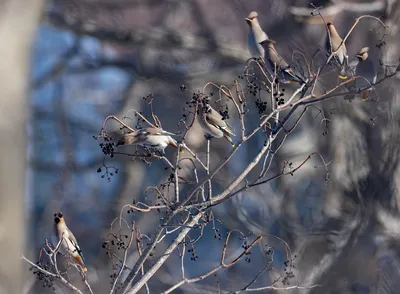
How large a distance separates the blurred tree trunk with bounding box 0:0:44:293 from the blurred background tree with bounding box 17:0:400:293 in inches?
31.6

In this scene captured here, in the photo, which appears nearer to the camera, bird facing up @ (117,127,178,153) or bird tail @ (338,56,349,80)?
bird facing up @ (117,127,178,153)

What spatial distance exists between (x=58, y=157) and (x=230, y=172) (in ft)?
1.64

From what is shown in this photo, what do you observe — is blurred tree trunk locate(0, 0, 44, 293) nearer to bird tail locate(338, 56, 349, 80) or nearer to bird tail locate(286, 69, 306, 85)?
bird tail locate(286, 69, 306, 85)

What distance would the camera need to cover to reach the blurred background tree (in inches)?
61.2

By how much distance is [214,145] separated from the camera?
1.54m

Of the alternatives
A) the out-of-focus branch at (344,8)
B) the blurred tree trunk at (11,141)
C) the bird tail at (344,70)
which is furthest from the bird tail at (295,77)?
the out-of-focus branch at (344,8)

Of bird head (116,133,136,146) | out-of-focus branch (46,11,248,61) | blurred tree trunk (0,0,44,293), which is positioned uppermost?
out-of-focus branch (46,11,248,61)

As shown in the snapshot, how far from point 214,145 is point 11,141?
2.84ft

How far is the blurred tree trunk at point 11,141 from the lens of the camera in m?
0.70

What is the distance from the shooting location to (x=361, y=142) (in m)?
1.58

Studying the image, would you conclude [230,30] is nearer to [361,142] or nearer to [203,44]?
[203,44]

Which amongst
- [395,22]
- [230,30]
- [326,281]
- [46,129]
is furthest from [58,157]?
[395,22]

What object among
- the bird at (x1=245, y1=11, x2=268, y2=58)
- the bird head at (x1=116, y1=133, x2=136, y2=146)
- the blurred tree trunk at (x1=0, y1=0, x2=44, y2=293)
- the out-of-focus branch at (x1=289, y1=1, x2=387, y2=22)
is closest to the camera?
the blurred tree trunk at (x1=0, y1=0, x2=44, y2=293)

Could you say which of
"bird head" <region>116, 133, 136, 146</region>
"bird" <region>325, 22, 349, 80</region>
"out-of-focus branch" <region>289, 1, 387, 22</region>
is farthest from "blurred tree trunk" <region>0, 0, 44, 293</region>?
"out-of-focus branch" <region>289, 1, 387, 22</region>
